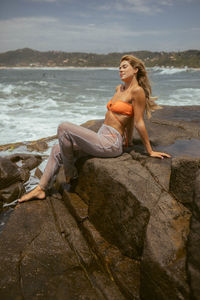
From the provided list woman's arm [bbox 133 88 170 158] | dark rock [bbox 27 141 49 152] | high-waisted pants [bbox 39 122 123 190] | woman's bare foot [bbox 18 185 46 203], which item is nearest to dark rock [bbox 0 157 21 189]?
woman's bare foot [bbox 18 185 46 203]

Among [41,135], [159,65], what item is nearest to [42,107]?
[41,135]

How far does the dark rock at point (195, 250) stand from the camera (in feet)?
5.70

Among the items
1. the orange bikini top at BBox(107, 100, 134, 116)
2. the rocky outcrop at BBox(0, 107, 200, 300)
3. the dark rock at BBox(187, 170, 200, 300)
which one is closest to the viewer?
the dark rock at BBox(187, 170, 200, 300)

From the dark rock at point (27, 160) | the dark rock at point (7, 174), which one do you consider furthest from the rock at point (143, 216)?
the dark rock at point (27, 160)

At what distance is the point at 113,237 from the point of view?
268 cm

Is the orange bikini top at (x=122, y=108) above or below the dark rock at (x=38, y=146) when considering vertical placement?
above

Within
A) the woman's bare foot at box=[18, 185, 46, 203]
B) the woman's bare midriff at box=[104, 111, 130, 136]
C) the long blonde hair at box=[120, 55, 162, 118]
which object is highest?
the long blonde hair at box=[120, 55, 162, 118]

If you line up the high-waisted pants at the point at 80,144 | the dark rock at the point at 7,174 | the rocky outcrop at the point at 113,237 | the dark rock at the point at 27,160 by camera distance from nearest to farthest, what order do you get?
the rocky outcrop at the point at 113,237, the high-waisted pants at the point at 80,144, the dark rock at the point at 7,174, the dark rock at the point at 27,160

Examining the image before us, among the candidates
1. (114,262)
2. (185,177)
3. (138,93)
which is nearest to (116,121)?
(138,93)

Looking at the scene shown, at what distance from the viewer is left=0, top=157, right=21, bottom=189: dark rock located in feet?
13.7

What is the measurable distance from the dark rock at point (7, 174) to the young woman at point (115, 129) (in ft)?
2.92

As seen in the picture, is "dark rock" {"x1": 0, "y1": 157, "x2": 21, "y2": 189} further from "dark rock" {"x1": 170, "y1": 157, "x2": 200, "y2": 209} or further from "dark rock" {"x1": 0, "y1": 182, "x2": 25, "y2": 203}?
"dark rock" {"x1": 170, "y1": 157, "x2": 200, "y2": 209}

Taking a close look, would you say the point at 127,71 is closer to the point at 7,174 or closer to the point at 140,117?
the point at 140,117

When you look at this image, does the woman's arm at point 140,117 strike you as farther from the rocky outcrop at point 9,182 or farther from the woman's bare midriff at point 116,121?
the rocky outcrop at point 9,182
